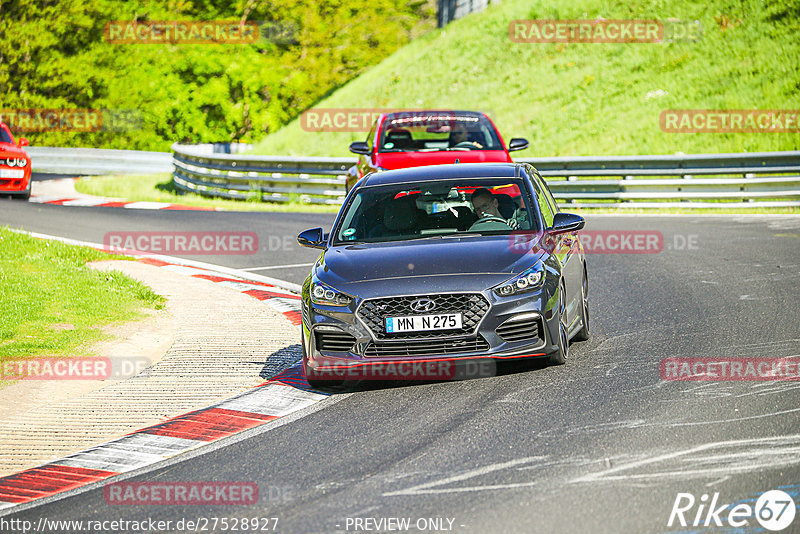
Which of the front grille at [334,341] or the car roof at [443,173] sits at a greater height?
the car roof at [443,173]

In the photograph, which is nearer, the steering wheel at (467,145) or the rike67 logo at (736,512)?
the rike67 logo at (736,512)

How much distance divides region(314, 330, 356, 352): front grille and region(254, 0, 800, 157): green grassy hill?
72.7ft

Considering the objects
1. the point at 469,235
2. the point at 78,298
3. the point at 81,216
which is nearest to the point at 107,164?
the point at 81,216

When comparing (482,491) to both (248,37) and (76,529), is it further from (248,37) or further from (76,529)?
(248,37)

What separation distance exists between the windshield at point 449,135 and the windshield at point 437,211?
7954 mm

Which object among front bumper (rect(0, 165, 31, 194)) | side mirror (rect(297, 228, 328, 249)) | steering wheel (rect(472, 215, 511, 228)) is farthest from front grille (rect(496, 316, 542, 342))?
front bumper (rect(0, 165, 31, 194))

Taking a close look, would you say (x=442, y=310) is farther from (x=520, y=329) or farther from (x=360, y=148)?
(x=360, y=148)

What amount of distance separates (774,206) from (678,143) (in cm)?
895

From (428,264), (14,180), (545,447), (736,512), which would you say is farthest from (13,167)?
(736,512)

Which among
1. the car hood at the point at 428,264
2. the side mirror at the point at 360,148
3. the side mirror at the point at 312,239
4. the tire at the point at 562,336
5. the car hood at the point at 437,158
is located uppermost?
the side mirror at the point at 360,148

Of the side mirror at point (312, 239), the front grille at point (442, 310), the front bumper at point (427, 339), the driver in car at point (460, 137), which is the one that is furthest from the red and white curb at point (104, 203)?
the front grille at point (442, 310)

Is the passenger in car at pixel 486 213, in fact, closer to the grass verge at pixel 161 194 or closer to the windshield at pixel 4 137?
the grass verge at pixel 161 194

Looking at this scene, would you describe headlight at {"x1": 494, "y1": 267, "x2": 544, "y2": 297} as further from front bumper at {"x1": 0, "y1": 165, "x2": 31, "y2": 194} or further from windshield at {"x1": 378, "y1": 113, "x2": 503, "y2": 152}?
front bumper at {"x1": 0, "y1": 165, "x2": 31, "y2": 194}

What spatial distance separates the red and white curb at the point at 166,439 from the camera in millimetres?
6293
